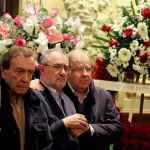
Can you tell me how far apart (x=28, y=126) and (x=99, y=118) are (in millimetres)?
796

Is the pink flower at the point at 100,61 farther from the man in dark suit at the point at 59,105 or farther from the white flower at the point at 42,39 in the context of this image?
the man in dark suit at the point at 59,105

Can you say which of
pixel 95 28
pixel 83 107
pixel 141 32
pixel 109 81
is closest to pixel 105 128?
pixel 83 107

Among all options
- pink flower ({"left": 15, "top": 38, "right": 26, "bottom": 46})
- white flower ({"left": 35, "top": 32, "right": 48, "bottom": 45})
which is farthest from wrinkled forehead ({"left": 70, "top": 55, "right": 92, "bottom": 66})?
pink flower ({"left": 15, "top": 38, "right": 26, "bottom": 46})

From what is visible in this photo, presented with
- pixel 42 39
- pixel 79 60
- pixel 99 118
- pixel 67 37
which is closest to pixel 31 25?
pixel 42 39

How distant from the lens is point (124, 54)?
3469 mm

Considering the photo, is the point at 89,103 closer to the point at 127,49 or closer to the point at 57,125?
the point at 57,125

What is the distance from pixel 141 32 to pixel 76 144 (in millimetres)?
1267

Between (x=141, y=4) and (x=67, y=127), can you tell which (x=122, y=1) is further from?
(x=67, y=127)

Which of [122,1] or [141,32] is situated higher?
[122,1]

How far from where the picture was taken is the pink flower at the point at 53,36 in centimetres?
313

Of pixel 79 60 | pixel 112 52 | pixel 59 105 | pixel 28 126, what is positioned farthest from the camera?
pixel 112 52

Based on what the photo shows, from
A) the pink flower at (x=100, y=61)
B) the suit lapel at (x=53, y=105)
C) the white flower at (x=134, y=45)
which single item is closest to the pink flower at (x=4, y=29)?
the suit lapel at (x=53, y=105)

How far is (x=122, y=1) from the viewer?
15.1 feet

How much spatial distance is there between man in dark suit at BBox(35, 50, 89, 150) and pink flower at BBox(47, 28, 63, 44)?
1.24ft
